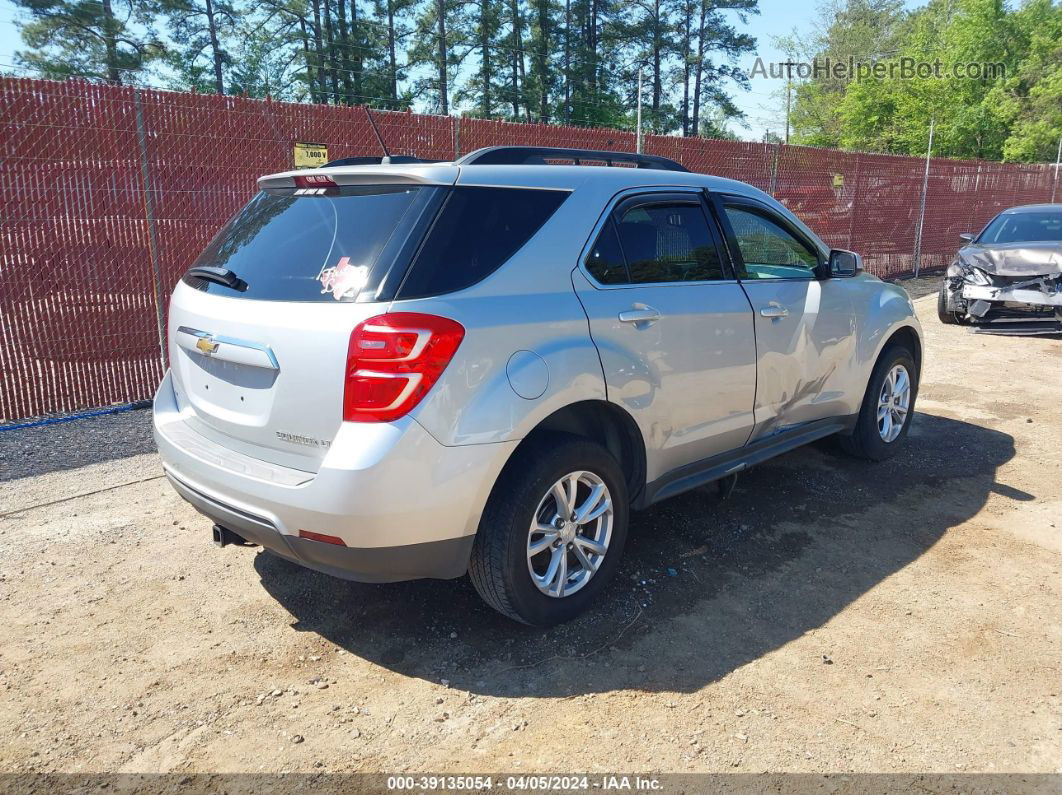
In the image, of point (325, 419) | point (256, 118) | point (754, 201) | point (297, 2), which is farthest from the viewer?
point (297, 2)

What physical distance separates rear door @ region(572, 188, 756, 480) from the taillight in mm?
834

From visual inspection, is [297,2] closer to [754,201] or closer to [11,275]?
[11,275]

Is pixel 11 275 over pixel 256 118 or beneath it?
beneath

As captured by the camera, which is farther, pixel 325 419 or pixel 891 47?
pixel 891 47

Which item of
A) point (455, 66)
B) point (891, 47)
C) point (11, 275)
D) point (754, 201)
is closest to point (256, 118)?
point (11, 275)

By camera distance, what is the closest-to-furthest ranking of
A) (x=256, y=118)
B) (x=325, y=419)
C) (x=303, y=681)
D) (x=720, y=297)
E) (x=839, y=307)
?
1. (x=325, y=419)
2. (x=303, y=681)
3. (x=720, y=297)
4. (x=839, y=307)
5. (x=256, y=118)

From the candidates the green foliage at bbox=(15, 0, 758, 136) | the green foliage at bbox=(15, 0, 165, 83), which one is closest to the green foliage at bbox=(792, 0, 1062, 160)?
the green foliage at bbox=(15, 0, 758, 136)

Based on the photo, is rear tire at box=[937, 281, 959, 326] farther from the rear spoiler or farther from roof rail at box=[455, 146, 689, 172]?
the rear spoiler

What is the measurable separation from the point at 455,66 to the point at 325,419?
122ft

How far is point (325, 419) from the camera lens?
2.66 m

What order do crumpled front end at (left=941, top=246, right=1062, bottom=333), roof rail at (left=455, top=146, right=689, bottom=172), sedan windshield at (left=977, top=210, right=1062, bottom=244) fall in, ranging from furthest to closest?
1. sedan windshield at (left=977, top=210, right=1062, bottom=244)
2. crumpled front end at (left=941, top=246, right=1062, bottom=333)
3. roof rail at (left=455, top=146, right=689, bottom=172)

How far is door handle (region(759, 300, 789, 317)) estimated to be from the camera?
404 cm

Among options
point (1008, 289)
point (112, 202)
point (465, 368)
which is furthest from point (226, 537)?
point (1008, 289)

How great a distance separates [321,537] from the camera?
2699 millimetres
